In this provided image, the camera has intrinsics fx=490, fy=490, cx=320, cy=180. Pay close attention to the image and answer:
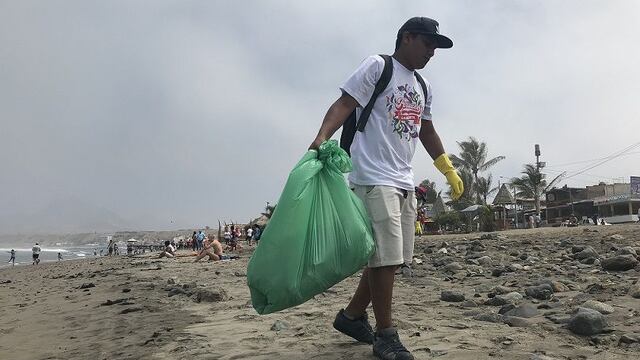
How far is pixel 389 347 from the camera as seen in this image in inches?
97.4

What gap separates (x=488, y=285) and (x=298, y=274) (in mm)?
3644

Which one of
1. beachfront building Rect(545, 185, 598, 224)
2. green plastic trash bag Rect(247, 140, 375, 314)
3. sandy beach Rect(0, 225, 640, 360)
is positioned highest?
beachfront building Rect(545, 185, 598, 224)

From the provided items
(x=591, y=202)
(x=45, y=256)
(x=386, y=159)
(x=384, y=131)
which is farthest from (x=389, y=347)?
(x=45, y=256)

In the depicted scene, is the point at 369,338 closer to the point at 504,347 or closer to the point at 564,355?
the point at 504,347

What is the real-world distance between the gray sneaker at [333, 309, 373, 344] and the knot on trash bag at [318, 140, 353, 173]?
96 cm

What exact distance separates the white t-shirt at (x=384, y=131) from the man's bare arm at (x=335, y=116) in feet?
0.14

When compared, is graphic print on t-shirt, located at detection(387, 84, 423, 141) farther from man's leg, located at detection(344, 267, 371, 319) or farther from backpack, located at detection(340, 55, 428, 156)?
man's leg, located at detection(344, 267, 371, 319)

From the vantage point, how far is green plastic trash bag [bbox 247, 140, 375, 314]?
2254 mm

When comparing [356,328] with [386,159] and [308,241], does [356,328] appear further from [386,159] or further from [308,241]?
[386,159]

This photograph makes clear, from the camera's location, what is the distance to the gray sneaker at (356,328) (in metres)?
2.89

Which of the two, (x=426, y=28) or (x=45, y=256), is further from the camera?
(x=45, y=256)

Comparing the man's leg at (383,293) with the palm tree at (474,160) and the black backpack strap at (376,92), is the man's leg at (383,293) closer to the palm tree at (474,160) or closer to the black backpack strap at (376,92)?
the black backpack strap at (376,92)

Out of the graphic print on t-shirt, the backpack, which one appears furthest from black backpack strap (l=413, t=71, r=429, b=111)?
the backpack

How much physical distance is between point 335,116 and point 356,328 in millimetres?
1247
